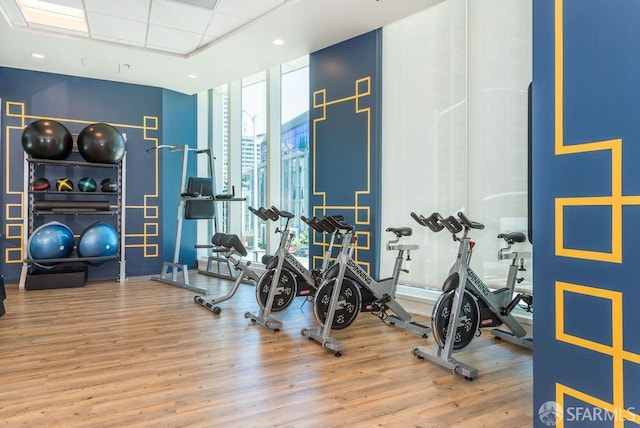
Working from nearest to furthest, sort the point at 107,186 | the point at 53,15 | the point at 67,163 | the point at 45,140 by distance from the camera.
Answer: the point at 53,15
the point at 45,140
the point at 67,163
the point at 107,186

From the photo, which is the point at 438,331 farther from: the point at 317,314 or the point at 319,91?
the point at 319,91

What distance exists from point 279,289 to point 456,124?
2.44 m

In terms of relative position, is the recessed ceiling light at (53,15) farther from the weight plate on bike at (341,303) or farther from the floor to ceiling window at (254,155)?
the weight plate on bike at (341,303)

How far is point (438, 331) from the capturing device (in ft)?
10.0

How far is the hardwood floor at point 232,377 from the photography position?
7.63 ft

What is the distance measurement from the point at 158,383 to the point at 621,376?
98.4 inches

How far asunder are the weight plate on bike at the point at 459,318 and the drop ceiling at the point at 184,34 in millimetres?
3037

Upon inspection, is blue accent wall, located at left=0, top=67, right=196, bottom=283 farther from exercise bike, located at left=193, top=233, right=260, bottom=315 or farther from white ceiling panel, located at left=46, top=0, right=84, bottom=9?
exercise bike, located at left=193, top=233, right=260, bottom=315

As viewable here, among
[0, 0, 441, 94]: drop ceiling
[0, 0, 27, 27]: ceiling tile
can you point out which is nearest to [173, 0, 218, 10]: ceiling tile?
[0, 0, 441, 94]: drop ceiling

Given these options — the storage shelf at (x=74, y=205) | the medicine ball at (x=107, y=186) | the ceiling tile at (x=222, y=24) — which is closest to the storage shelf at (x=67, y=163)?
the storage shelf at (x=74, y=205)

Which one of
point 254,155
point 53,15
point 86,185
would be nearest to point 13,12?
point 53,15

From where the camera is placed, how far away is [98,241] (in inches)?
245

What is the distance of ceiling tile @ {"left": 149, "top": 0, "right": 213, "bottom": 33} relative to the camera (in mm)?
4551

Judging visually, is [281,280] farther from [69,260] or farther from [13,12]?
[13,12]
